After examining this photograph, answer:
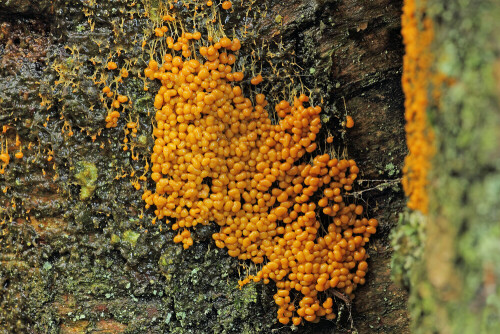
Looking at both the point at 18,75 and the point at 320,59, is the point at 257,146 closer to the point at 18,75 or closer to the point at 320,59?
the point at 320,59

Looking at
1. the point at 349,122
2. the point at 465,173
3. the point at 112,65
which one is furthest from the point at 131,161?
the point at 465,173

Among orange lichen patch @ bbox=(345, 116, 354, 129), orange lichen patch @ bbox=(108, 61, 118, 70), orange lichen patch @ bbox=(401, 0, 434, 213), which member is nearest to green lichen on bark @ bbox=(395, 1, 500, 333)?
orange lichen patch @ bbox=(401, 0, 434, 213)

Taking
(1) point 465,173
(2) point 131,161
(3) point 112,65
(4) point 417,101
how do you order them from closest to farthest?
(1) point 465,173 → (4) point 417,101 → (3) point 112,65 → (2) point 131,161

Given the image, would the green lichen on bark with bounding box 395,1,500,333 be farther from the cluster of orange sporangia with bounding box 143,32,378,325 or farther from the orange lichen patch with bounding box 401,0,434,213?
the cluster of orange sporangia with bounding box 143,32,378,325

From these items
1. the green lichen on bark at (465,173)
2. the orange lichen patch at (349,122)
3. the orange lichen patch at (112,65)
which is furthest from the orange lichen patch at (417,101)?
the orange lichen patch at (112,65)

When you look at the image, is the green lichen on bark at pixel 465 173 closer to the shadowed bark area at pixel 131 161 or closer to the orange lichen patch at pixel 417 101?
the orange lichen patch at pixel 417 101

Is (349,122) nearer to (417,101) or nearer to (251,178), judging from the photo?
(251,178)
